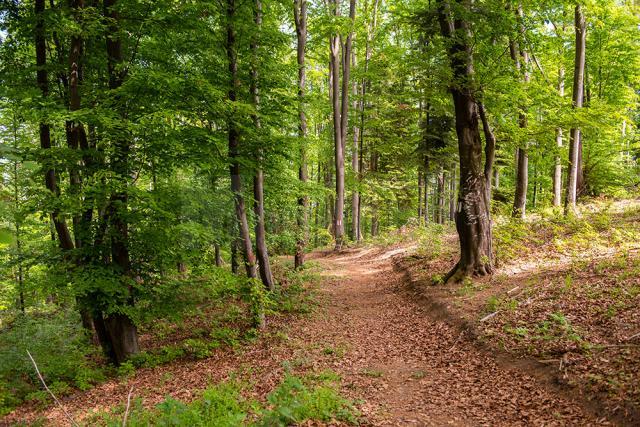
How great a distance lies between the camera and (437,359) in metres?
6.91

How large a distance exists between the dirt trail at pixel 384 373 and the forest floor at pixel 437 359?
0.02 metres

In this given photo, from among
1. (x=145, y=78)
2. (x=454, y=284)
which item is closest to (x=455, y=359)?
(x=454, y=284)

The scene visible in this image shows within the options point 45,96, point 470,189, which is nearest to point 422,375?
point 470,189

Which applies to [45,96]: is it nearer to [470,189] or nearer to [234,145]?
[234,145]

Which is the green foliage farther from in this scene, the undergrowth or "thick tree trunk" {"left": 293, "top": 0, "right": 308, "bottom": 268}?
"thick tree trunk" {"left": 293, "top": 0, "right": 308, "bottom": 268}

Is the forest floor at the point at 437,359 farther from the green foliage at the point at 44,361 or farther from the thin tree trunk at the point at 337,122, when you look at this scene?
the thin tree trunk at the point at 337,122

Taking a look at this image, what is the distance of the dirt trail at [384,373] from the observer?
503 centimetres

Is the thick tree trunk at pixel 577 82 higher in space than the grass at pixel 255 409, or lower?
higher

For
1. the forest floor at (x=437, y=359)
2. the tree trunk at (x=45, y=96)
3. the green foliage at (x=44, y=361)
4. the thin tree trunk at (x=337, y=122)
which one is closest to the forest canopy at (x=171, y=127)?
the tree trunk at (x=45, y=96)

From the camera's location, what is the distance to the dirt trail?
5027mm

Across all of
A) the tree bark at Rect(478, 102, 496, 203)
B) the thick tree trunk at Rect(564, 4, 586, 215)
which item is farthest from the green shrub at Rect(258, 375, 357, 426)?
the thick tree trunk at Rect(564, 4, 586, 215)

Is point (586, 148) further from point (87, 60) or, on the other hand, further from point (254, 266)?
point (87, 60)

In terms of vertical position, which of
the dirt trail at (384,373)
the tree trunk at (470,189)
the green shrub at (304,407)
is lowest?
the dirt trail at (384,373)

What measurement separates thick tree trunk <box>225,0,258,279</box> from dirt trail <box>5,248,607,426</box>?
2.21 m
